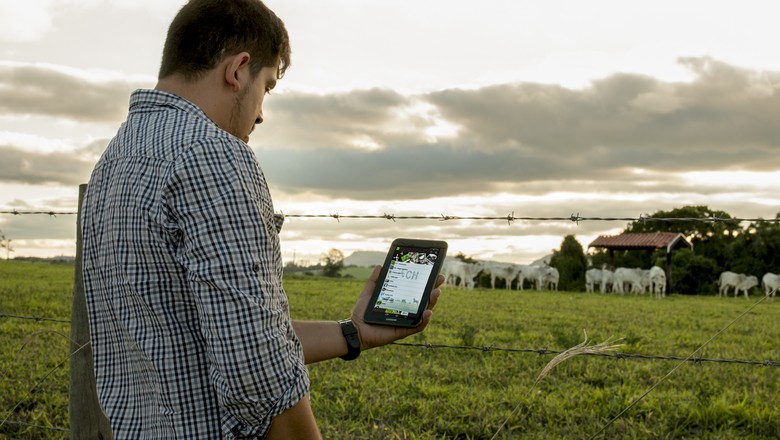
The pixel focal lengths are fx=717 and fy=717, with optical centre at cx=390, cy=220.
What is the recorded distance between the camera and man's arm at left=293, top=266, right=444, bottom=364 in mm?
2281

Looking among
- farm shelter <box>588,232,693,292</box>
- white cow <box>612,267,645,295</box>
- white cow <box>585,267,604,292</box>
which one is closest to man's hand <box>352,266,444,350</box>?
white cow <box>612,267,645,295</box>

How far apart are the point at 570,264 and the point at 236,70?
39741 millimetres

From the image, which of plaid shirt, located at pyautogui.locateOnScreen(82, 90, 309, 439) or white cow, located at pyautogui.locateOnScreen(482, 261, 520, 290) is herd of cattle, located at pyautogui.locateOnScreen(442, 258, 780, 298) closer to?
white cow, located at pyautogui.locateOnScreen(482, 261, 520, 290)

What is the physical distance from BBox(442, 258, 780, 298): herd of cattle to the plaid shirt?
3029 centimetres

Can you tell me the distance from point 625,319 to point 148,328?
14.5 meters

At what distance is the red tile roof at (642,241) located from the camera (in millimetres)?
41438

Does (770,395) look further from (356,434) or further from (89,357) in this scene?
(89,357)

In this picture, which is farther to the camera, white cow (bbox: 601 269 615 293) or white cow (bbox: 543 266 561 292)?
white cow (bbox: 543 266 561 292)

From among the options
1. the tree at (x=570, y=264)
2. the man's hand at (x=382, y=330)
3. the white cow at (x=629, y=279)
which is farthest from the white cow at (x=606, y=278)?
the man's hand at (x=382, y=330)

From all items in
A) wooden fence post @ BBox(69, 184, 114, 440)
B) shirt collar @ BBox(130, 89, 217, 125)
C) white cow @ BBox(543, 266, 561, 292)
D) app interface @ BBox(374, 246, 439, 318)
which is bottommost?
white cow @ BBox(543, 266, 561, 292)

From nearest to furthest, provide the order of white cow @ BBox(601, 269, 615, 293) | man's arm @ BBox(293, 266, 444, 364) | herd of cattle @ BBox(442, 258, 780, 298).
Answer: man's arm @ BBox(293, 266, 444, 364), herd of cattle @ BBox(442, 258, 780, 298), white cow @ BBox(601, 269, 615, 293)

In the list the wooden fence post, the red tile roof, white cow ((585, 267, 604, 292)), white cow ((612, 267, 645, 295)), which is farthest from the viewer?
the red tile roof

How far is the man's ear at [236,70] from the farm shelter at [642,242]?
127 feet

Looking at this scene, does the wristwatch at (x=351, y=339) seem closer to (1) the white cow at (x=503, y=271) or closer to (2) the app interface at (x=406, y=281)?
(2) the app interface at (x=406, y=281)
